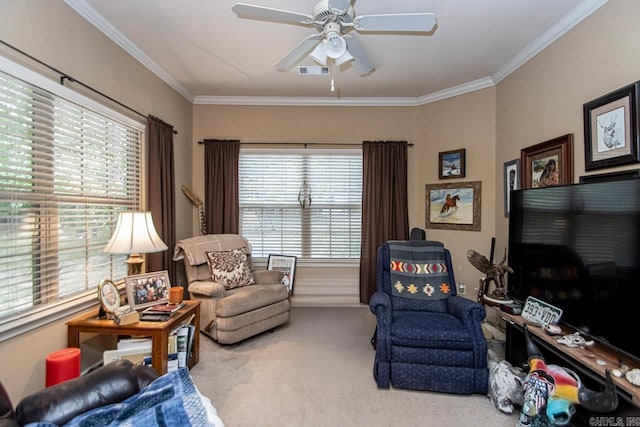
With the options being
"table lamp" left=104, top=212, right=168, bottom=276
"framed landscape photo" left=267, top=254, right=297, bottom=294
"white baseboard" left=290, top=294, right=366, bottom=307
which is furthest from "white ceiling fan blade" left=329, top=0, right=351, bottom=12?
"white baseboard" left=290, top=294, right=366, bottom=307

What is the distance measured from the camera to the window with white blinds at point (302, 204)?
4.18 m

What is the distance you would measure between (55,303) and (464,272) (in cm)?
389

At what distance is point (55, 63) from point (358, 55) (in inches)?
80.9

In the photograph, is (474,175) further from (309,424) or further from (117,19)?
(117,19)

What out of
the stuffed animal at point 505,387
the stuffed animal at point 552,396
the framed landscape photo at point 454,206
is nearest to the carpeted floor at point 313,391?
the stuffed animal at point 505,387

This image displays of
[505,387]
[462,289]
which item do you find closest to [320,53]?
[505,387]

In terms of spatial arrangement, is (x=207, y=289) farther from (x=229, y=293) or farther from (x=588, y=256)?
(x=588, y=256)

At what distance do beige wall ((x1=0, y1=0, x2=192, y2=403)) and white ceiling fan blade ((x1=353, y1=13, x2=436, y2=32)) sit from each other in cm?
197

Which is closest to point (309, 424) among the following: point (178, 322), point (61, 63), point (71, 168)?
point (178, 322)

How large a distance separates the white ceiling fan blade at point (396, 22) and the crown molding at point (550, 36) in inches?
55.0

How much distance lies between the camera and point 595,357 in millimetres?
1672

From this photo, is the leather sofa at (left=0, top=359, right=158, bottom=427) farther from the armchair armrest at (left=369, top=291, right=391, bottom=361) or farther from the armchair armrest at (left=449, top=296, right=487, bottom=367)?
the armchair armrest at (left=449, top=296, right=487, bottom=367)

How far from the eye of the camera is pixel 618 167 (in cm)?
199

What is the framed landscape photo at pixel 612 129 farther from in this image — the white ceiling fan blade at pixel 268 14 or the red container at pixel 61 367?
the red container at pixel 61 367
